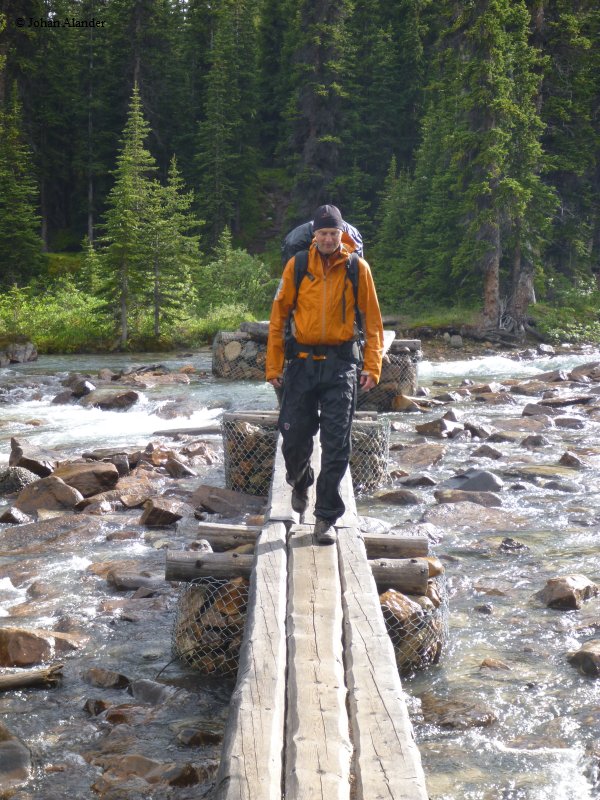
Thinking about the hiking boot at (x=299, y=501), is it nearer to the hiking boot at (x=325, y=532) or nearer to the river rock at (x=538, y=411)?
the hiking boot at (x=325, y=532)

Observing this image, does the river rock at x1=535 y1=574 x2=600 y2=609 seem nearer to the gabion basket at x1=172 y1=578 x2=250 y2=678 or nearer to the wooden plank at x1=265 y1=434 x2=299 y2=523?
the wooden plank at x1=265 y1=434 x2=299 y2=523

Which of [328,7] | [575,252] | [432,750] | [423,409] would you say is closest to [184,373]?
[423,409]

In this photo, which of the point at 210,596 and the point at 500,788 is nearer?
the point at 500,788

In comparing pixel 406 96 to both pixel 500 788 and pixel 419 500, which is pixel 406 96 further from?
pixel 500 788

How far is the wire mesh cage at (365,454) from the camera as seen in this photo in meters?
10.5

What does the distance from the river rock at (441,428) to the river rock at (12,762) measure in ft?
32.6

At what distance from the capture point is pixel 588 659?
5793 millimetres

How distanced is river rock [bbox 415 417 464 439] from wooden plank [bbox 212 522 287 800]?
861 centimetres

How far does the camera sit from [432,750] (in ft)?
16.1

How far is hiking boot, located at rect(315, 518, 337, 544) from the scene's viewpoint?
6.19 m

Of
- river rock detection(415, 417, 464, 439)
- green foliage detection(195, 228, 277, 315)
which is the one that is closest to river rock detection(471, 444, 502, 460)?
river rock detection(415, 417, 464, 439)

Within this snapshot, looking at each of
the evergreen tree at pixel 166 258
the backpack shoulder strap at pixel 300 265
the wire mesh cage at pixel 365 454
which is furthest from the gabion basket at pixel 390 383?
the evergreen tree at pixel 166 258

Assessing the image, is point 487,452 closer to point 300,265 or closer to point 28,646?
point 300,265

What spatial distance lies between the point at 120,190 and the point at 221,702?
23871 mm
